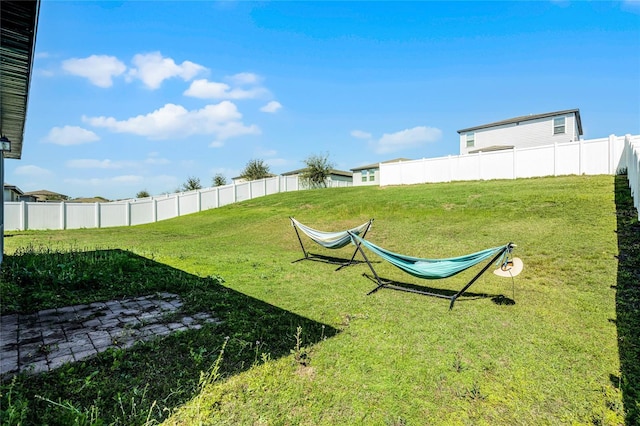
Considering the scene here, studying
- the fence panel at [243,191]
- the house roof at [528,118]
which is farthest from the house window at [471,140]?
the fence panel at [243,191]

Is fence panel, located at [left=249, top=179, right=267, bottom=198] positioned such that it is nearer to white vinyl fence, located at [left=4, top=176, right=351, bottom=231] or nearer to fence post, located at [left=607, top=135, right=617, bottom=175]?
white vinyl fence, located at [left=4, top=176, right=351, bottom=231]

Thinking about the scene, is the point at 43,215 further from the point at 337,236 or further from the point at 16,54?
the point at 337,236

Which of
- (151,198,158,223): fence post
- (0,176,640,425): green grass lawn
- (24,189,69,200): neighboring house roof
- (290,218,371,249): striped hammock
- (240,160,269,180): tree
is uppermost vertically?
(240,160,269,180): tree

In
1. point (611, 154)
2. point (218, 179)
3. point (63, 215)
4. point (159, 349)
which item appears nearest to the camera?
point (159, 349)

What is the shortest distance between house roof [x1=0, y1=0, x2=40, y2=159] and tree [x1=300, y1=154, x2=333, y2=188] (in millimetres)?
25193

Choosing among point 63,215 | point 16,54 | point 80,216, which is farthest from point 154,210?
point 16,54

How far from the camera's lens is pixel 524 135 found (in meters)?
23.5

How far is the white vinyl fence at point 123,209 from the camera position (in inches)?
665

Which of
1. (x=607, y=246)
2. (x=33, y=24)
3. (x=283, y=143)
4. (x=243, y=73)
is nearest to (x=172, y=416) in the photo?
(x=33, y=24)

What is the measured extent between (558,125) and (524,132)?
2.05 m

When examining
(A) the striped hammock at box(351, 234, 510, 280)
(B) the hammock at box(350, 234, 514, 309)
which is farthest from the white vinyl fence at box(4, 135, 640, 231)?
(A) the striped hammock at box(351, 234, 510, 280)

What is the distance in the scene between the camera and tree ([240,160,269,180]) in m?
33.2

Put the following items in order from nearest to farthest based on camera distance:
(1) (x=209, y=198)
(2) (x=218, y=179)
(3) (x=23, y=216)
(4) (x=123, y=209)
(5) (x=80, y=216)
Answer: (3) (x=23, y=216) → (5) (x=80, y=216) → (4) (x=123, y=209) → (1) (x=209, y=198) → (2) (x=218, y=179)

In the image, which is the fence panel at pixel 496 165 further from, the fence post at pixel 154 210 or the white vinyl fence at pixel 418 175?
the fence post at pixel 154 210
